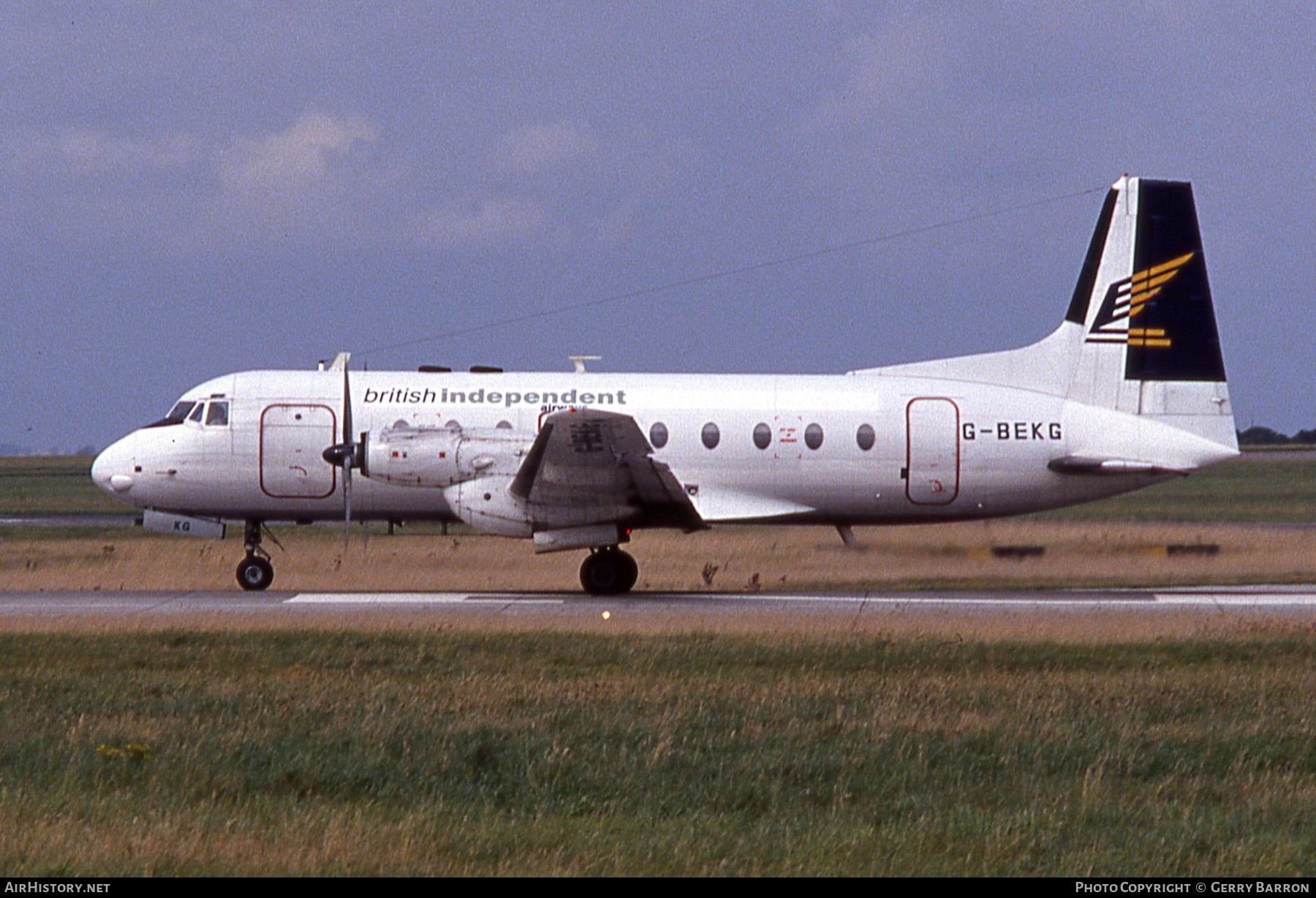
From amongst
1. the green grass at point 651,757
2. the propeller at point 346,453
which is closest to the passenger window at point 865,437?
the green grass at point 651,757

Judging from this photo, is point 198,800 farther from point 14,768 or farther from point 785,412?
point 785,412

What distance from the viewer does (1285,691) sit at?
14227 millimetres

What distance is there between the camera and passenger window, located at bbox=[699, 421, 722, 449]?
23078 millimetres

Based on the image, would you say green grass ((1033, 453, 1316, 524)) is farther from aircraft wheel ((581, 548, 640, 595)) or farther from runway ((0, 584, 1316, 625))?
aircraft wheel ((581, 548, 640, 595))

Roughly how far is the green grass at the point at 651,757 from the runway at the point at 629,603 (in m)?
2.98

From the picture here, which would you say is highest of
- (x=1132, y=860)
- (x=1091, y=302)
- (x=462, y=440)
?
(x=1091, y=302)

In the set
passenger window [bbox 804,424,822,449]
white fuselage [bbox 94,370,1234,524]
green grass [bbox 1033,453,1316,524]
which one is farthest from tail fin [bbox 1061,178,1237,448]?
green grass [bbox 1033,453,1316,524]

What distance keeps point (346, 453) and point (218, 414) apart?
2.61 metres

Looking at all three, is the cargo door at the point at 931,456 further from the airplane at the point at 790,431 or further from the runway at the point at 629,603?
the runway at the point at 629,603

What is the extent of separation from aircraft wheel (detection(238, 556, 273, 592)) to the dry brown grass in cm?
199

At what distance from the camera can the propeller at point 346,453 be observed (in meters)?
22.2

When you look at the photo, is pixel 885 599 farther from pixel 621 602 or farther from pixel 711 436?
pixel 621 602
